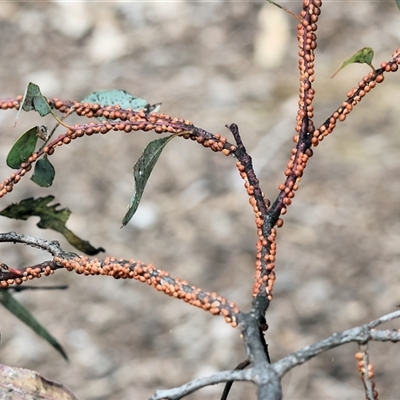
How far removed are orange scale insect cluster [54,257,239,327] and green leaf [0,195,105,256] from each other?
0.73 feet

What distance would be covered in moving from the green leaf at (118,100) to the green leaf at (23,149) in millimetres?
110

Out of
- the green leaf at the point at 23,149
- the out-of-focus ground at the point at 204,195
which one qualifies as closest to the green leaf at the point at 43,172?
the green leaf at the point at 23,149

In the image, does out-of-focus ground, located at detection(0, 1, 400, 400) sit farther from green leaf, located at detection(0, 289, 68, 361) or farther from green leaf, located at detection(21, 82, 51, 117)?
green leaf, located at detection(21, 82, 51, 117)

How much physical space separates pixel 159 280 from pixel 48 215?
32 centimetres

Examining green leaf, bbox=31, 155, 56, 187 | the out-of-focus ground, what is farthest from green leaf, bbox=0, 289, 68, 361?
the out-of-focus ground

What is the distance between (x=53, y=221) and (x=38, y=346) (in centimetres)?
146

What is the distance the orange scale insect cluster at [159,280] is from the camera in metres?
0.49

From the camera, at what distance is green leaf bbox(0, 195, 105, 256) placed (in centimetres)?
78

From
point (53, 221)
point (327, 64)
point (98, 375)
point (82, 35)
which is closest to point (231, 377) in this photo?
point (53, 221)

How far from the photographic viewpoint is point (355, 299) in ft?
7.27

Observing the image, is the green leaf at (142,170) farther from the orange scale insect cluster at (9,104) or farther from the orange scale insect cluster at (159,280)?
the orange scale insect cluster at (9,104)

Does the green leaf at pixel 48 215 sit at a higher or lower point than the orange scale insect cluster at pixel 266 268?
higher

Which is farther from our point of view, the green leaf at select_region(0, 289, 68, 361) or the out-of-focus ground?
the out-of-focus ground

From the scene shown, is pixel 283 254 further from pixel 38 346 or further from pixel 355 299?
pixel 38 346
